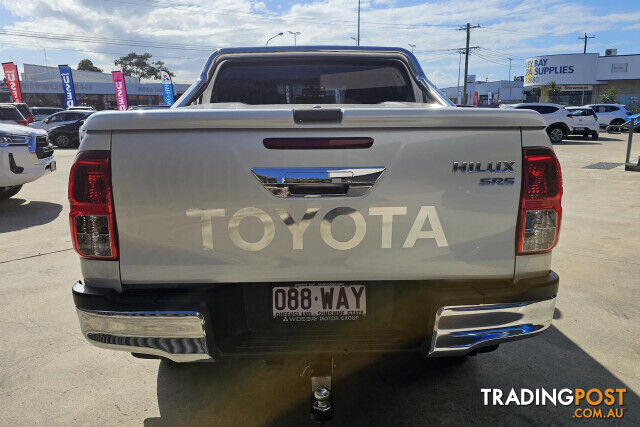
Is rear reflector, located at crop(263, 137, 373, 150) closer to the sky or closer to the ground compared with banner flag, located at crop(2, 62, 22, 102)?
closer to the ground

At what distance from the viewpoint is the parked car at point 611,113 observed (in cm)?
2644

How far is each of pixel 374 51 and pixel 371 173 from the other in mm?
2196

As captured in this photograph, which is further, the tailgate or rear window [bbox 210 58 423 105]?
rear window [bbox 210 58 423 105]

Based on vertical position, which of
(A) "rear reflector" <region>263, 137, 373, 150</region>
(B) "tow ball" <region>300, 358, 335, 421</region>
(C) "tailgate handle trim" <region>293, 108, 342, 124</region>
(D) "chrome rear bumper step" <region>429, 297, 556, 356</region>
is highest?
(C) "tailgate handle trim" <region>293, 108, 342, 124</region>

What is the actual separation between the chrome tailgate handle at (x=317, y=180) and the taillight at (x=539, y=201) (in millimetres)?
607

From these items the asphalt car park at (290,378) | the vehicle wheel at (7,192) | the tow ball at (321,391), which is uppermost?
the tow ball at (321,391)

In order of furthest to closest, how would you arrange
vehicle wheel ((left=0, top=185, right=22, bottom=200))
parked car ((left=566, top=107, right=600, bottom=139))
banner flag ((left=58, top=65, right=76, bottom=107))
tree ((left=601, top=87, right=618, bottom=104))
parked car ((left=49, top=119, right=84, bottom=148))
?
tree ((left=601, top=87, right=618, bottom=104)) < banner flag ((left=58, top=65, right=76, bottom=107)) < parked car ((left=566, top=107, right=600, bottom=139)) < parked car ((left=49, top=119, right=84, bottom=148)) < vehicle wheel ((left=0, top=185, right=22, bottom=200))

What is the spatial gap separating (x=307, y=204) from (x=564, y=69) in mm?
52410

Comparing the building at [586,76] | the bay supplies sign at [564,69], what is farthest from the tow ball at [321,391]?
the bay supplies sign at [564,69]

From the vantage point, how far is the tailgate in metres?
1.80

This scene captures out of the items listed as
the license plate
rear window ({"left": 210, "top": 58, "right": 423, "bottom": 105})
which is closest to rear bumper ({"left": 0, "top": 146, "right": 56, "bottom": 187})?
rear window ({"left": 210, "top": 58, "right": 423, "bottom": 105})

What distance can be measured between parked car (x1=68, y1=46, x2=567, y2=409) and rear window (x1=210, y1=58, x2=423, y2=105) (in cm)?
186

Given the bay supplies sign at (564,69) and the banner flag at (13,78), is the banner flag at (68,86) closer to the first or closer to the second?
the banner flag at (13,78)

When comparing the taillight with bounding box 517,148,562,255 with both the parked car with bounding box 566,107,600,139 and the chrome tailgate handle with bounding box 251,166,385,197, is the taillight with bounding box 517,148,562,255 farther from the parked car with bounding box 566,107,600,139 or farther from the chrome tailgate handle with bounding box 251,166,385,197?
the parked car with bounding box 566,107,600,139
